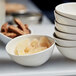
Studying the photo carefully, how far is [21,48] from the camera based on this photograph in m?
0.53

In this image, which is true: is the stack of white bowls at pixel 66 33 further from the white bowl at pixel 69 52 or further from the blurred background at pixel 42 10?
the blurred background at pixel 42 10

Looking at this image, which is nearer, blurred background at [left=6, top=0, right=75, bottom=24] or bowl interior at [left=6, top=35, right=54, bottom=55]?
Answer: bowl interior at [left=6, top=35, right=54, bottom=55]

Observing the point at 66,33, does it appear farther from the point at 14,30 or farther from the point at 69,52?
the point at 14,30

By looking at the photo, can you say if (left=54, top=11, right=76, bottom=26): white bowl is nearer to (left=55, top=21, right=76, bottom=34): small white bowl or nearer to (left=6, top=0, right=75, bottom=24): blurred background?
(left=55, top=21, right=76, bottom=34): small white bowl

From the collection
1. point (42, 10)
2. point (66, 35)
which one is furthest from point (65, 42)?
point (42, 10)

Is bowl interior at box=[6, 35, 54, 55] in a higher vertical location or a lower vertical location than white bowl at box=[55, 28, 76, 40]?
lower

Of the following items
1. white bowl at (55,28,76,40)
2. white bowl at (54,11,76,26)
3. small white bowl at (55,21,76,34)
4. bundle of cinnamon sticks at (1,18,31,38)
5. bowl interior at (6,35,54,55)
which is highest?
white bowl at (54,11,76,26)

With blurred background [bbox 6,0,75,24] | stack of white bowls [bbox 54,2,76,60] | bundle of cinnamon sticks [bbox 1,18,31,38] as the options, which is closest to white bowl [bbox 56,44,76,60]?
stack of white bowls [bbox 54,2,76,60]

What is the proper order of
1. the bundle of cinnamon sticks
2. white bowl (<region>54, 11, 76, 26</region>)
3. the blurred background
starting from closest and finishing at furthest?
white bowl (<region>54, 11, 76, 26</region>) < the bundle of cinnamon sticks < the blurred background

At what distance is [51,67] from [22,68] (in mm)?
64

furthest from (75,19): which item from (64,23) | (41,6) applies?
(41,6)

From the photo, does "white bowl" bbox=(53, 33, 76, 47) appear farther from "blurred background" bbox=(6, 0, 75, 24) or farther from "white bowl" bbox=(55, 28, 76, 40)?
"blurred background" bbox=(6, 0, 75, 24)

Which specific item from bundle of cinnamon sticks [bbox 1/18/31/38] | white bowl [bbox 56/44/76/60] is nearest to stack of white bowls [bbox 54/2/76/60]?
white bowl [bbox 56/44/76/60]

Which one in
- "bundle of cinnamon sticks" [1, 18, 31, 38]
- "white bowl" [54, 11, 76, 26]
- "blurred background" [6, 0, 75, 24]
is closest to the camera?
"white bowl" [54, 11, 76, 26]
